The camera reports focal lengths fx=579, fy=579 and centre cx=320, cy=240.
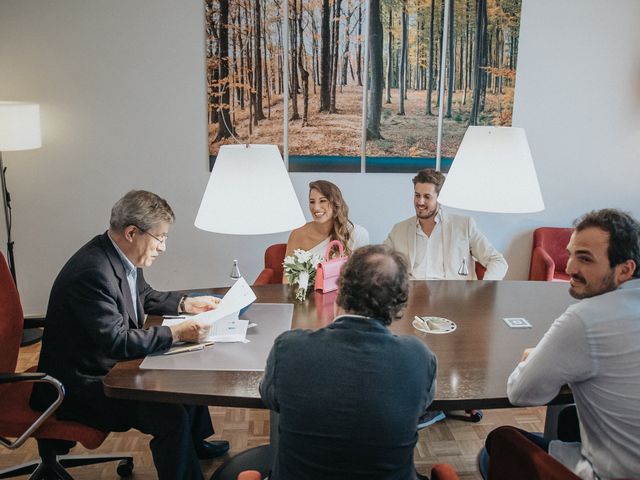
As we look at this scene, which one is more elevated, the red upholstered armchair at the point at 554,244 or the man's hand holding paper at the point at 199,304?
the man's hand holding paper at the point at 199,304


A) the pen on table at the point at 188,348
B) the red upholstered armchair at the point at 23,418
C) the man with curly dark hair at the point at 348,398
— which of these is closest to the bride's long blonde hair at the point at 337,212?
the pen on table at the point at 188,348

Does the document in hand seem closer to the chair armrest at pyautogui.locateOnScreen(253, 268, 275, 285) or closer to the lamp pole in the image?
the chair armrest at pyautogui.locateOnScreen(253, 268, 275, 285)

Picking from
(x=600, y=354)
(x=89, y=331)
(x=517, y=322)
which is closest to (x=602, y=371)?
(x=600, y=354)

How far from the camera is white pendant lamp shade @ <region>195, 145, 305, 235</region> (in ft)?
6.42

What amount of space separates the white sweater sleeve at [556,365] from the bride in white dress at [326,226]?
159 centimetres

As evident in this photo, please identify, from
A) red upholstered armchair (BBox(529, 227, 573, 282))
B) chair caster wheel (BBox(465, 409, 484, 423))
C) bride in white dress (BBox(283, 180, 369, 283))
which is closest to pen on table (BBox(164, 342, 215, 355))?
bride in white dress (BBox(283, 180, 369, 283))

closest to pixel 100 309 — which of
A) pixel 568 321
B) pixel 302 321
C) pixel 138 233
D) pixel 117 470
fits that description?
pixel 138 233

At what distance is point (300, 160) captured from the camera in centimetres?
437

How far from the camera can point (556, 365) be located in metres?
1.65

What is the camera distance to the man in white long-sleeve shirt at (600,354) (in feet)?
5.28

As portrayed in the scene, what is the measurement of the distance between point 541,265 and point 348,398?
3166 millimetres

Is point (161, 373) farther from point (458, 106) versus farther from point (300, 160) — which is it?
point (458, 106)

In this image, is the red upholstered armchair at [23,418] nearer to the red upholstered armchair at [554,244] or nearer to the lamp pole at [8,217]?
the lamp pole at [8,217]

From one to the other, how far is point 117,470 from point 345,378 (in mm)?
1764
